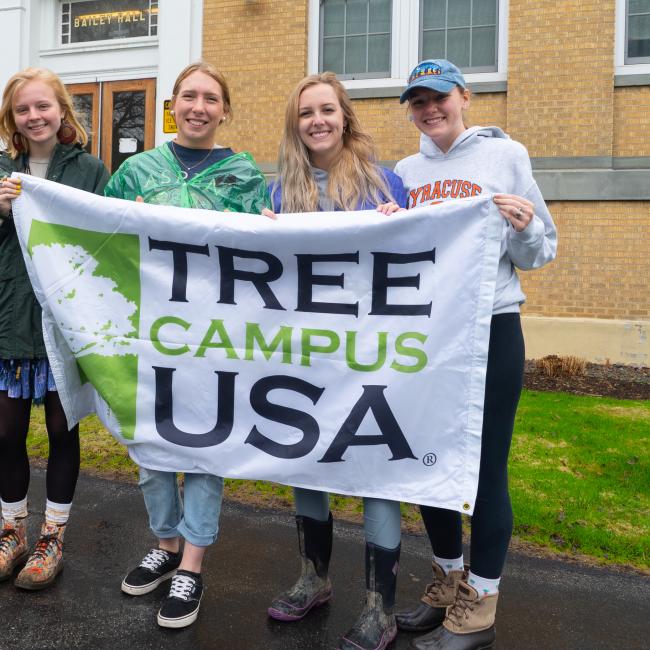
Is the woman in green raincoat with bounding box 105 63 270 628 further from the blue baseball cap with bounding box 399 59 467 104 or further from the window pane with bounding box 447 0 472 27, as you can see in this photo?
the window pane with bounding box 447 0 472 27

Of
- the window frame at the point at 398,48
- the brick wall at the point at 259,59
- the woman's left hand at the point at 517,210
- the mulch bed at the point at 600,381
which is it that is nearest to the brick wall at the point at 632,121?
the window frame at the point at 398,48

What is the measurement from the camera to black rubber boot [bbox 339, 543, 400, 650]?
2.41 metres

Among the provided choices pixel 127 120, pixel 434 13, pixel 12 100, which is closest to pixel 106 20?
pixel 127 120

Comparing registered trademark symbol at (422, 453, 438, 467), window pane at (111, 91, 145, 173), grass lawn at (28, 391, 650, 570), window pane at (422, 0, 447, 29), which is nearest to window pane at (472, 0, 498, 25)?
window pane at (422, 0, 447, 29)

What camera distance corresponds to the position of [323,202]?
2.67m

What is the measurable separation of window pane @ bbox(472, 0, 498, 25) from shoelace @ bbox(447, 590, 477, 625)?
8.05m

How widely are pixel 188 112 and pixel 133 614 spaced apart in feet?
6.55

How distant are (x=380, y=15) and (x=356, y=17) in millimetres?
332

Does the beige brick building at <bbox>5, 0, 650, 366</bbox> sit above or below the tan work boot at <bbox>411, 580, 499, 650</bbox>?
above

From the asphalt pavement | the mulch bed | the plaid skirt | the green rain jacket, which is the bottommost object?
the asphalt pavement

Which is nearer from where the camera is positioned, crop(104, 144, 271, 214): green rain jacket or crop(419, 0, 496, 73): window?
crop(104, 144, 271, 214): green rain jacket

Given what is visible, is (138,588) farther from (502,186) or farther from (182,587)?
(502,186)

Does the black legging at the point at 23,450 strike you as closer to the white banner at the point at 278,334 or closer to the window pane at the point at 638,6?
the white banner at the point at 278,334

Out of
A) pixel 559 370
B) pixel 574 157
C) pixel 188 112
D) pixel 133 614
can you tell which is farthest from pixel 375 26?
pixel 133 614
